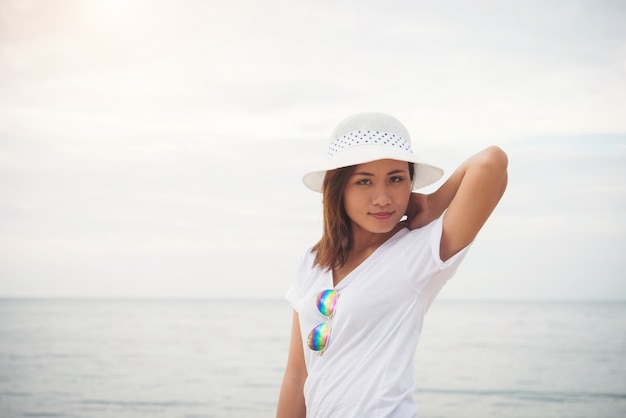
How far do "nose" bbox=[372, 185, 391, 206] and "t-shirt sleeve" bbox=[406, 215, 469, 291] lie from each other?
149 millimetres

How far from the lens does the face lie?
7.08 ft

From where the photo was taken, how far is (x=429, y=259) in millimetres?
2068

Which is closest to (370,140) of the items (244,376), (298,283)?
(298,283)

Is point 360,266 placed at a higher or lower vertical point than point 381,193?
lower

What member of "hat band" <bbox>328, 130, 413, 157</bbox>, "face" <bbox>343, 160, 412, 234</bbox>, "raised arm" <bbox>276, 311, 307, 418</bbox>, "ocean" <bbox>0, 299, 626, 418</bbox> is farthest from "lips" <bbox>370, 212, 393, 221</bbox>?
"ocean" <bbox>0, 299, 626, 418</bbox>

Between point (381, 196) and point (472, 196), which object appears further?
point (381, 196)

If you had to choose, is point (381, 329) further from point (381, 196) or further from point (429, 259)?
point (381, 196)

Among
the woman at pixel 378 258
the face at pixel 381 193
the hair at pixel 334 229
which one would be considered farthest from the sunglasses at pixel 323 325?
the face at pixel 381 193

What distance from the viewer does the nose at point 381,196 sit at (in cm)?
214

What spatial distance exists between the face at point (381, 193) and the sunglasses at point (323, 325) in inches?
10.2

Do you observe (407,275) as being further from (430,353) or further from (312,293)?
(430,353)

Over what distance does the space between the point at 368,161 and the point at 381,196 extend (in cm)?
12

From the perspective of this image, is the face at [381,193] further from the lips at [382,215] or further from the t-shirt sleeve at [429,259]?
the t-shirt sleeve at [429,259]

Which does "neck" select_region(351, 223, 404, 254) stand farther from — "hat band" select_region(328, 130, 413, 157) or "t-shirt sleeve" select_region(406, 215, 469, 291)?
"hat band" select_region(328, 130, 413, 157)
